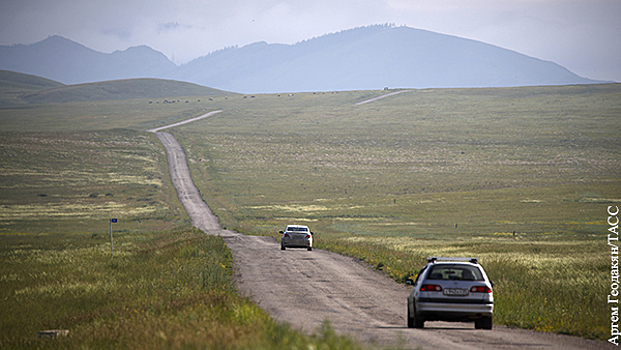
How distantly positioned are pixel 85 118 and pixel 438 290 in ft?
608

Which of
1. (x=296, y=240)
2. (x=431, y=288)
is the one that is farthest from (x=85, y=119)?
(x=431, y=288)

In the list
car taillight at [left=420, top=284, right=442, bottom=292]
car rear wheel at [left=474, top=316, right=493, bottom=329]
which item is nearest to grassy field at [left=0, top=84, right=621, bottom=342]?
car rear wheel at [left=474, top=316, right=493, bottom=329]

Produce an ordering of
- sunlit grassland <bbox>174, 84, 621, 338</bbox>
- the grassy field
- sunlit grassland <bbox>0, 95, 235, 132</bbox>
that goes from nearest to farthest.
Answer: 1. sunlit grassland <bbox>174, 84, 621, 338</bbox>
2. the grassy field
3. sunlit grassland <bbox>0, 95, 235, 132</bbox>

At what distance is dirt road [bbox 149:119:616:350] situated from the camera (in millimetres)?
11758

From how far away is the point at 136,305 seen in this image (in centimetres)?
1538

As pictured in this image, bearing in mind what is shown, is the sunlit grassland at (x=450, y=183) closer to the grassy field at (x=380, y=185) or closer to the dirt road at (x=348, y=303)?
the grassy field at (x=380, y=185)

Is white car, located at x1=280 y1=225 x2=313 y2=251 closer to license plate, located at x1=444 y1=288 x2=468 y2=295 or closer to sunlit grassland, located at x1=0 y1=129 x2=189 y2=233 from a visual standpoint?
license plate, located at x1=444 y1=288 x2=468 y2=295

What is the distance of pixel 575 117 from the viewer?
15062 centimetres

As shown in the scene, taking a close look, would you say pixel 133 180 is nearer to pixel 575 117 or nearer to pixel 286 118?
pixel 286 118

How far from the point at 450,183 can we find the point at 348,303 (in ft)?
274

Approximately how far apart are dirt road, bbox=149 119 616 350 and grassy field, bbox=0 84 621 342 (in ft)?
4.90

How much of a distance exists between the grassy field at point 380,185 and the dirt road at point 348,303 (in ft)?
4.90

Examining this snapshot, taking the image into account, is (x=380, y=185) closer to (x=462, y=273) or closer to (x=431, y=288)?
(x=462, y=273)

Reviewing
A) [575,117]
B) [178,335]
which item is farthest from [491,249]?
[575,117]
